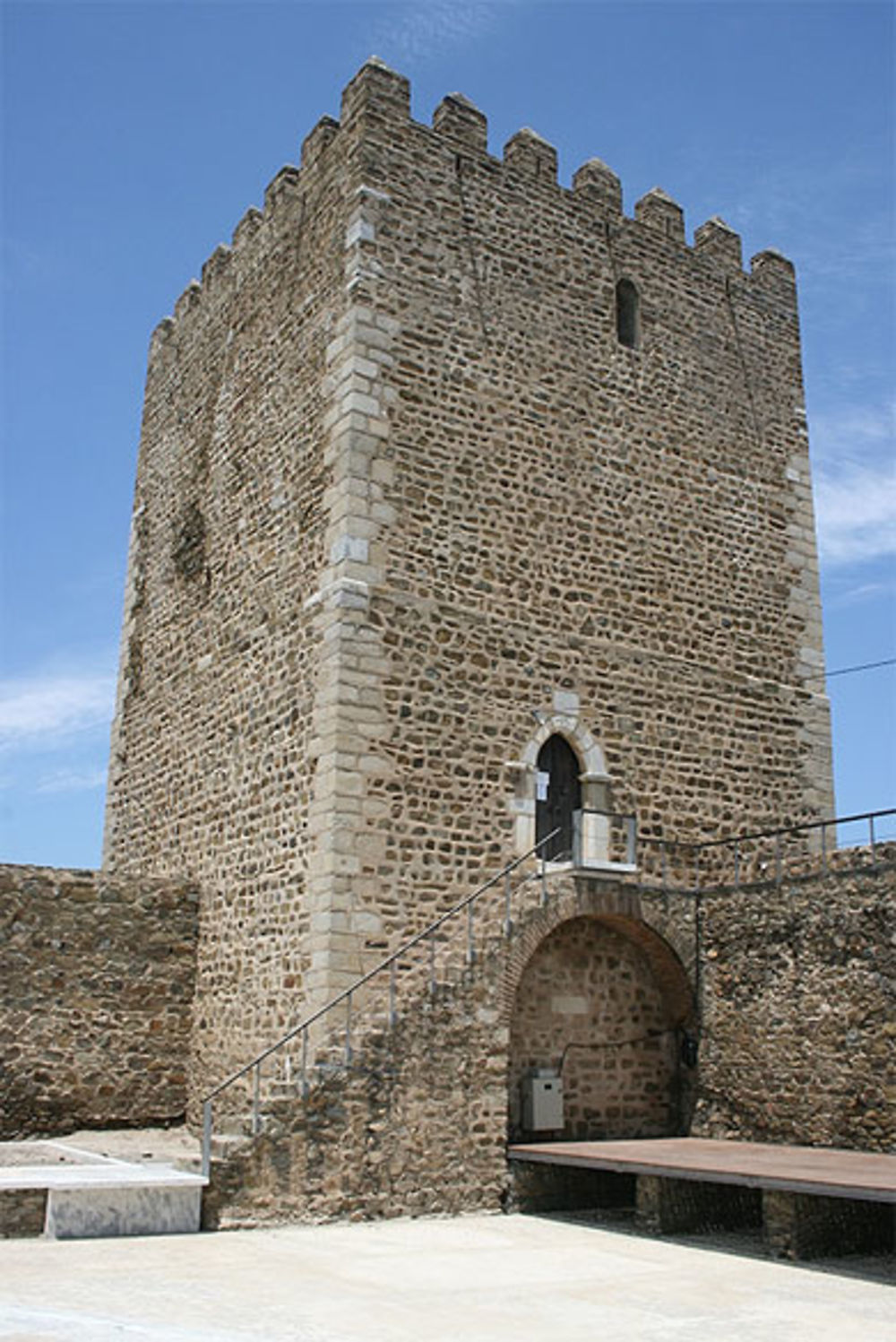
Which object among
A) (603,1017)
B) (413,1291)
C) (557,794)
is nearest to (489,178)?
(557,794)

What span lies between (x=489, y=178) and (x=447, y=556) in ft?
15.0

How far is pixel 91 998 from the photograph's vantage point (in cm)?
1352

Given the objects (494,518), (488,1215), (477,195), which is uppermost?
(477,195)

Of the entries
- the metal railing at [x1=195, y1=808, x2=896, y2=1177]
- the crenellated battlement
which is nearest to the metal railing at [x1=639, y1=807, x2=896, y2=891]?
the metal railing at [x1=195, y1=808, x2=896, y2=1177]

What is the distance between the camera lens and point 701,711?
14.6 m

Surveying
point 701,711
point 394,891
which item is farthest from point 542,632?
point 394,891

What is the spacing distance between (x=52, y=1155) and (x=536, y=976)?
4.61 m

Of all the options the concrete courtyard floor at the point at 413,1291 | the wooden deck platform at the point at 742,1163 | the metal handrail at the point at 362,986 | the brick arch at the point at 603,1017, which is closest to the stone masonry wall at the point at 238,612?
the metal handrail at the point at 362,986

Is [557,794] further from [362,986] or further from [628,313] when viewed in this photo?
[628,313]

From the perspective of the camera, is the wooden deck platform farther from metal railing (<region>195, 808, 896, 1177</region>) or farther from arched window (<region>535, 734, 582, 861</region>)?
arched window (<region>535, 734, 582, 861</region>)

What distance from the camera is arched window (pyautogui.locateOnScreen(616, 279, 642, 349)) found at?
609 inches

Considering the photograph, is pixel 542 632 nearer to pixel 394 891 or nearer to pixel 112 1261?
pixel 394 891

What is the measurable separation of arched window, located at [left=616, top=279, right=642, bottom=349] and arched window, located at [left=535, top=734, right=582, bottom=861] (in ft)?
16.8

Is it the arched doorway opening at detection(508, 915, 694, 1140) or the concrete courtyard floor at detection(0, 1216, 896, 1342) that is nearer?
the concrete courtyard floor at detection(0, 1216, 896, 1342)
